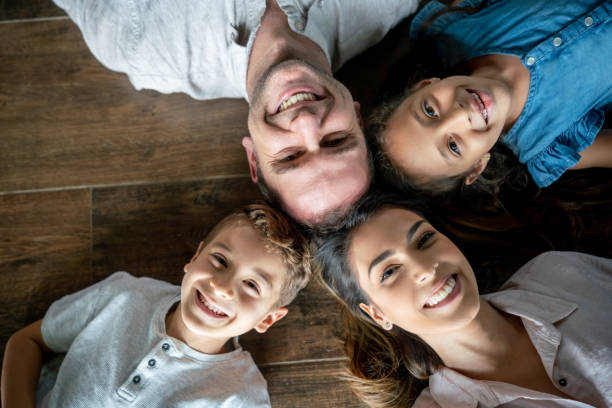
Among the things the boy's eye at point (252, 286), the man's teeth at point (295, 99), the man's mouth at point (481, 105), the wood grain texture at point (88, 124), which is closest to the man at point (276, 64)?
the man's teeth at point (295, 99)

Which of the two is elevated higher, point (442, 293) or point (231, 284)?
point (442, 293)

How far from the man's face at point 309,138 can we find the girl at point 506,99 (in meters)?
0.19

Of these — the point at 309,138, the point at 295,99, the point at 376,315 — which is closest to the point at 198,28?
the point at 295,99

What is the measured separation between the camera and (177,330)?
1399 mm

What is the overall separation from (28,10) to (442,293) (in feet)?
5.87

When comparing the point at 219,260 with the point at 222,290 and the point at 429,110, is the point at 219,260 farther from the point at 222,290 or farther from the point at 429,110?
the point at 429,110

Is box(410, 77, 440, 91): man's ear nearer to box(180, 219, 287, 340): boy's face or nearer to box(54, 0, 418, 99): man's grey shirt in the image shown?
box(54, 0, 418, 99): man's grey shirt

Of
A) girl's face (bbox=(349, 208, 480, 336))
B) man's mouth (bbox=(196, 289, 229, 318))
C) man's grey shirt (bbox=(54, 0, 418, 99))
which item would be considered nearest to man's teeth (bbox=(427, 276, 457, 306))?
girl's face (bbox=(349, 208, 480, 336))

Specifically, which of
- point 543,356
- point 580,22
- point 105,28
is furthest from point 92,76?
point 543,356

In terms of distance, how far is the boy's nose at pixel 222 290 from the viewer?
1226 millimetres

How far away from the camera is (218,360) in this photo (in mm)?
1414

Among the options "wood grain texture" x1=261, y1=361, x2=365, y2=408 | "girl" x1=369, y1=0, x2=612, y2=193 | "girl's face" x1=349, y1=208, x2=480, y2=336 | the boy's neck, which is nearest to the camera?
"girl's face" x1=349, y1=208, x2=480, y2=336

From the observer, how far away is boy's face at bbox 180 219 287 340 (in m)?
1.26

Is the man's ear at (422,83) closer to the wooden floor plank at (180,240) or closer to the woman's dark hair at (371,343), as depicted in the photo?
the woman's dark hair at (371,343)
